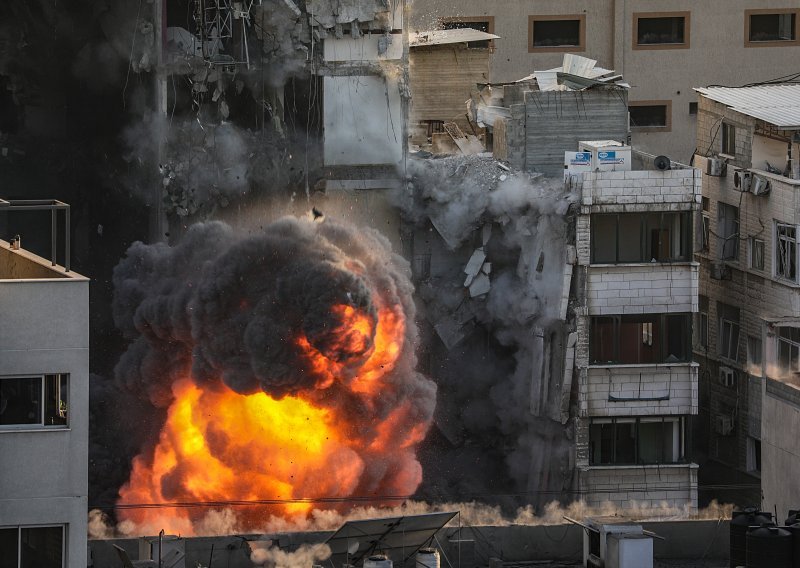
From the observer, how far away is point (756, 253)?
6219cm

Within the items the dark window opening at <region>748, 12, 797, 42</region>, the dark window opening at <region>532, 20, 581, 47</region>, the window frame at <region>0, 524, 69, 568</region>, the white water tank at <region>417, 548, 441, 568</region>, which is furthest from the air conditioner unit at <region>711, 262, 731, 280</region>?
the window frame at <region>0, 524, 69, 568</region>

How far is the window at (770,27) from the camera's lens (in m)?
81.8

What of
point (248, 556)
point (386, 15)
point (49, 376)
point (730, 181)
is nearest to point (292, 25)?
point (386, 15)

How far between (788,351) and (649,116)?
3072 centimetres

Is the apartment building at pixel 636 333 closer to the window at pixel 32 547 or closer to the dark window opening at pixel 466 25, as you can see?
the dark window opening at pixel 466 25

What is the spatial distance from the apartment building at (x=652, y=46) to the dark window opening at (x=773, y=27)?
1.07ft

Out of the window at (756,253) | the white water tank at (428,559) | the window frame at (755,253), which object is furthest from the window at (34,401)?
the window at (756,253)

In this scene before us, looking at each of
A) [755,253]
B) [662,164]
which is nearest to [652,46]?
[755,253]

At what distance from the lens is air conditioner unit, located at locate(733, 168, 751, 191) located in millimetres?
61781

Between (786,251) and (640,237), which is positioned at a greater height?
(640,237)

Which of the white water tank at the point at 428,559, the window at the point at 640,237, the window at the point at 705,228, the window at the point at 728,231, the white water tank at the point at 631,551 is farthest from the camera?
the window at the point at 705,228

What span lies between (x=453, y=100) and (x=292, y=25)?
9838mm

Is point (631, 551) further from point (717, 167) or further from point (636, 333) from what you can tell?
point (717, 167)

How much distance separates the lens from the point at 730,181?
207ft
